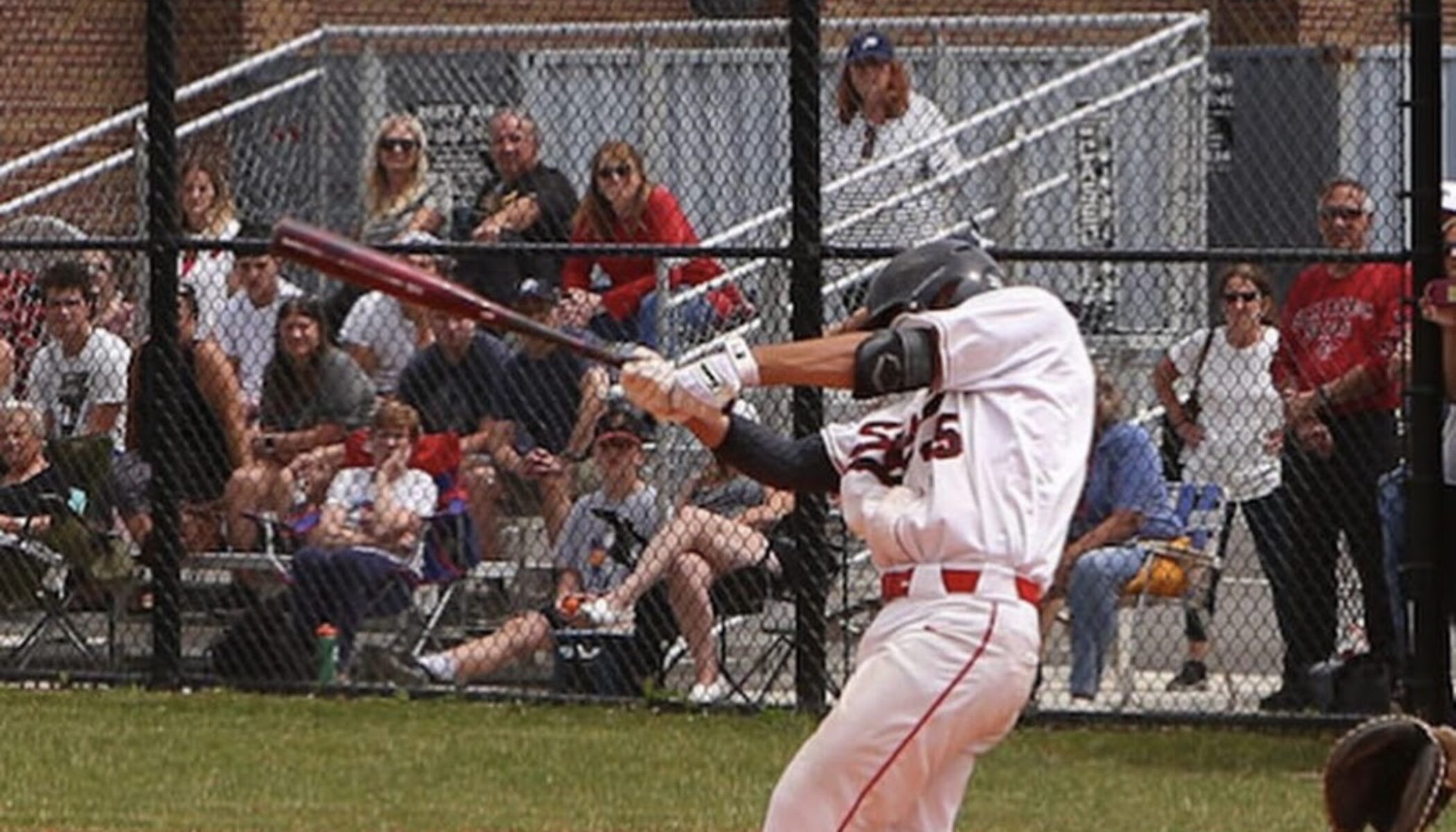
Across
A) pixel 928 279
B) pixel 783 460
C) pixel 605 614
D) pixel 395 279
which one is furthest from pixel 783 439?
pixel 605 614

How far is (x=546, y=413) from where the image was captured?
12469 millimetres

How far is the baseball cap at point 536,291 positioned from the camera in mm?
12289

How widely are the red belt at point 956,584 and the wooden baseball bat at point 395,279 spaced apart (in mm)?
686

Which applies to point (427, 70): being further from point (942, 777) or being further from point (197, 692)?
point (942, 777)

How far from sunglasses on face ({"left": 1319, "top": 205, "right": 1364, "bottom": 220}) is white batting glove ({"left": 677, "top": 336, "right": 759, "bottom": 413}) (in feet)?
18.7

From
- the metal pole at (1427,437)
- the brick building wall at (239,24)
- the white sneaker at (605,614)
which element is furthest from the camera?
the brick building wall at (239,24)

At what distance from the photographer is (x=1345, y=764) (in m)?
8.14

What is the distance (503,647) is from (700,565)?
2.81 feet

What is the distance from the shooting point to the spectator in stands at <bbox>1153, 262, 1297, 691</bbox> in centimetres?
1205

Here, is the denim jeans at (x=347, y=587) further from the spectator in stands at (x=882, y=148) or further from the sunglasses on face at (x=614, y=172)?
the spectator in stands at (x=882, y=148)

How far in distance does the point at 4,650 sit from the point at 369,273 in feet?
21.9

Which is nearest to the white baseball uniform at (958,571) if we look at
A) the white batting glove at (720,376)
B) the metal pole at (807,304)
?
the white batting glove at (720,376)

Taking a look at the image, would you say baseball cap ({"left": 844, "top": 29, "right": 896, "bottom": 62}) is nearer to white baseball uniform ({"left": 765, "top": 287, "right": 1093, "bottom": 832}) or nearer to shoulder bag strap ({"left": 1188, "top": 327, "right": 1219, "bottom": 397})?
shoulder bag strap ({"left": 1188, "top": 327, "right": 1219, "bottom": 397})

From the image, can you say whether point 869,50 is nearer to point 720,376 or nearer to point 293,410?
point 293,410
